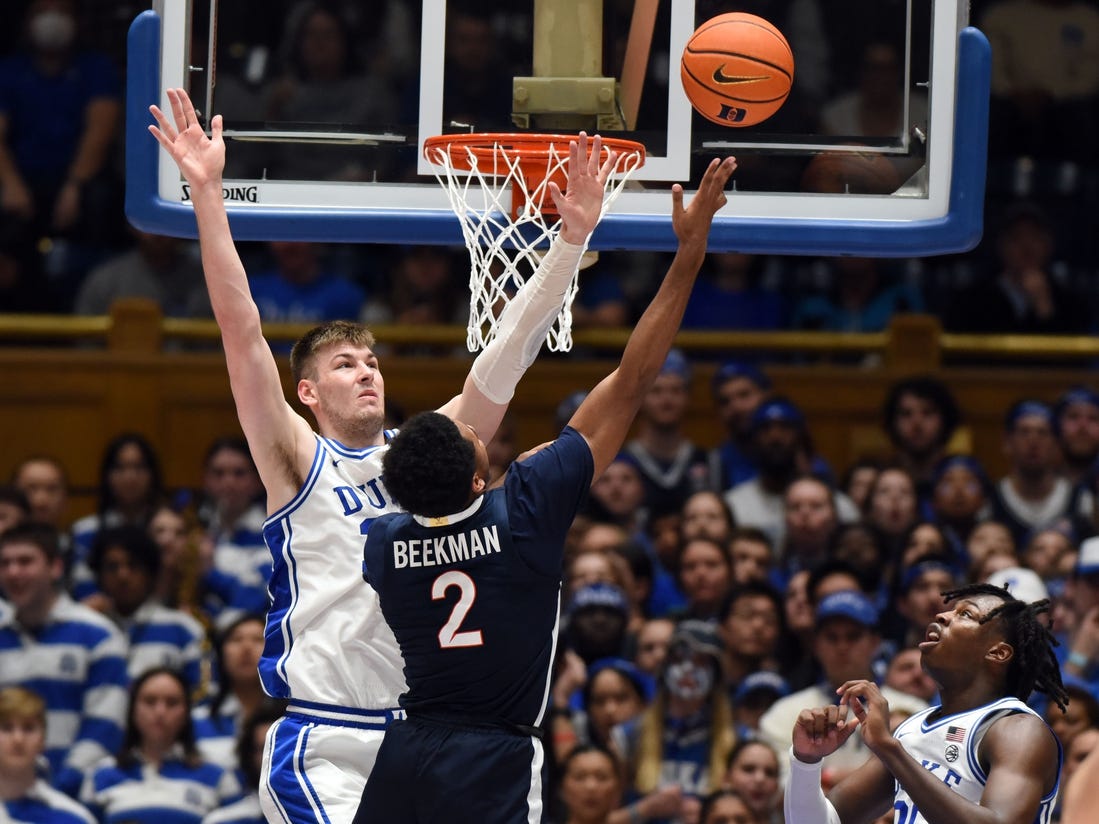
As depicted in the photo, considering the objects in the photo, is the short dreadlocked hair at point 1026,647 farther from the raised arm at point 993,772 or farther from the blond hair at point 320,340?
the blond hair at point 320,340

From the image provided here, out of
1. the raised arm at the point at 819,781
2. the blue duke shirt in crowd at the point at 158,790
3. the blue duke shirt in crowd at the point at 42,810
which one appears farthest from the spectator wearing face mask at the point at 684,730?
the raised arm at the point at 819,781

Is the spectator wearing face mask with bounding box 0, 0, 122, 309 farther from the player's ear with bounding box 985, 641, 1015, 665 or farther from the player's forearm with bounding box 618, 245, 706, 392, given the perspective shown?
the player's ear with bounding box 985, 641, 1015, 665

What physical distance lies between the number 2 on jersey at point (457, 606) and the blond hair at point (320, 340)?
1.04 meters

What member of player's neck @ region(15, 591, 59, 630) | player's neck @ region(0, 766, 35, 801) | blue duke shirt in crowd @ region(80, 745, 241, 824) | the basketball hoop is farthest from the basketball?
player's neck @ region(15, 591, 59, 630)

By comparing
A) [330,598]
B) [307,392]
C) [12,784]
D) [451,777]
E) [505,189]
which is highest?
[505,189]

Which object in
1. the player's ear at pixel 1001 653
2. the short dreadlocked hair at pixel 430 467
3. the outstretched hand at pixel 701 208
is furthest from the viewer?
the outstretched hand at pixel 701 208

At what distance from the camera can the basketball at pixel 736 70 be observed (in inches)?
232

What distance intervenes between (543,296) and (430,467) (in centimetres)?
75

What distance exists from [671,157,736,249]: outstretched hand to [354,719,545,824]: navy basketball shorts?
142 cm

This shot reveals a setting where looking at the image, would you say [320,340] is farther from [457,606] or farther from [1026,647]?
[1026,647]

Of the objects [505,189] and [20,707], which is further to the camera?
[20,707]

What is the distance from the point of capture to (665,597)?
908cm

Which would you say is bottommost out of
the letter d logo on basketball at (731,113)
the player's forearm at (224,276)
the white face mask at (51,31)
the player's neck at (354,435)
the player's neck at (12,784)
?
the player's neck at (12,784)

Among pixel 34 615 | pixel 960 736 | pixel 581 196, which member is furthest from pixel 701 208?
pixel 34 615
